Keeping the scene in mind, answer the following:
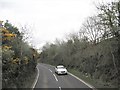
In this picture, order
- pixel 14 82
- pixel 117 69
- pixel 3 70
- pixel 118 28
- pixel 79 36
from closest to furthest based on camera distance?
pixel 3 70
pixel 14 82
pixel 118 28
pixel 117 69
pixel 79 36

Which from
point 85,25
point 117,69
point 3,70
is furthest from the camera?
point 85,25

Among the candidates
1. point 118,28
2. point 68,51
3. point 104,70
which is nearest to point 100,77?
point 104,70

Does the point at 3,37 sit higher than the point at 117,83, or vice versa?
the point at 3,37

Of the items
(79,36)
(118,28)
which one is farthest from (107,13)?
(79,36)

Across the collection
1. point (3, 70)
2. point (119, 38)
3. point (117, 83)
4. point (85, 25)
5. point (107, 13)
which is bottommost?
point (117, 83)

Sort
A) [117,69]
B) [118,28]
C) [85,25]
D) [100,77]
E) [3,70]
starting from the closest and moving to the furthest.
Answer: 1. [3,70]
2. [118,28]
3. [117,69]
4. [100,77]
5. [85,25]

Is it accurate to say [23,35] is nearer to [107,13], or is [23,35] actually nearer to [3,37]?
[3,37]

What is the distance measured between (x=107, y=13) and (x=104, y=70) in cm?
956

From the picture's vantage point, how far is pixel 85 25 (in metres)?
58.8

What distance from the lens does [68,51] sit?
6369cm

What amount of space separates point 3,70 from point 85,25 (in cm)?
4153

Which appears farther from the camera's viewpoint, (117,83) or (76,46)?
(76,46)

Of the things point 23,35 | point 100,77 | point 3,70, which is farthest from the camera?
point 23,35

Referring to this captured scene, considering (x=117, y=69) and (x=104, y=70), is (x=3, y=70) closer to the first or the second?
(x=117, y=69)
